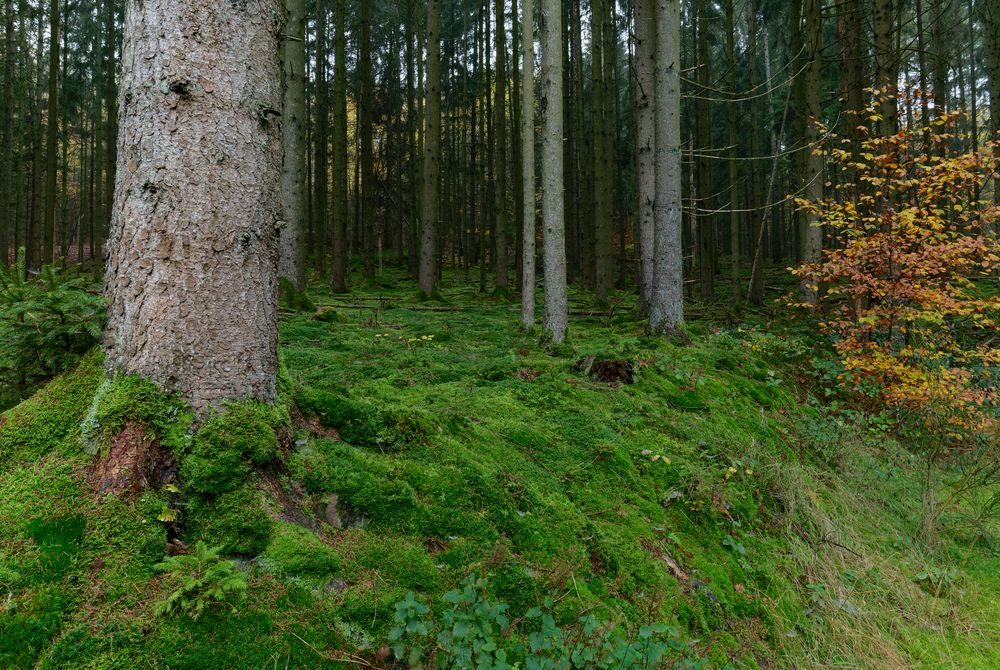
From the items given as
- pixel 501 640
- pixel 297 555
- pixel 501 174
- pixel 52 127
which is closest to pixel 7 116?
pixel 52 127

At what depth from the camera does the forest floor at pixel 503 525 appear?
188 cm

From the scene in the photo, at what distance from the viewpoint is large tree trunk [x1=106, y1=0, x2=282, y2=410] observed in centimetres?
235

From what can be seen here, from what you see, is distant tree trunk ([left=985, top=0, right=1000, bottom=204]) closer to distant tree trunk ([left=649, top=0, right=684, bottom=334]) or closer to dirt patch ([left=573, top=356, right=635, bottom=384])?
distant tree trunk ([left=649, top=0, right=684, bottom=334])

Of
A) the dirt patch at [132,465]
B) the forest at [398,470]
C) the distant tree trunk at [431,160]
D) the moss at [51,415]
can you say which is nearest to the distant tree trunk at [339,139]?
the distant tree trunk at [431,160]

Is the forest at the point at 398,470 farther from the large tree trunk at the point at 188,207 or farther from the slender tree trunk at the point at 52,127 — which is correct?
the slender tree trunk at the point at 52,127

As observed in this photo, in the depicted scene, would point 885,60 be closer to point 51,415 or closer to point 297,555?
point 297,555

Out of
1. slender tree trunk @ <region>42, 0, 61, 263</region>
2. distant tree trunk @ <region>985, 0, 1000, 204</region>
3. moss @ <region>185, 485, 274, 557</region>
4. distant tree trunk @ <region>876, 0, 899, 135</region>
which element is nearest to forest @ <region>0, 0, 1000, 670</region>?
moss @ <region>185, 485, 274, 557</region>

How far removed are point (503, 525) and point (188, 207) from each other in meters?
2.04

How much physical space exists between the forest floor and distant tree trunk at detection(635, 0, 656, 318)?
182 inches

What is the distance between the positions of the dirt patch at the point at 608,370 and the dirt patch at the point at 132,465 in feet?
14.2

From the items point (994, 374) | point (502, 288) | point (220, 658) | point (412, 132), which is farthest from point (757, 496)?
point (412, 132)

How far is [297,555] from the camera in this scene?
84.9 inches

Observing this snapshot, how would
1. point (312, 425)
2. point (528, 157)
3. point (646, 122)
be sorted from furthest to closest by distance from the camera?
point (646, 122), point (528, 157), point (312, 425)

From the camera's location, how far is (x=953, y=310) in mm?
6934
